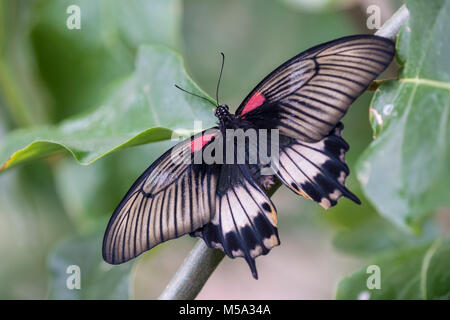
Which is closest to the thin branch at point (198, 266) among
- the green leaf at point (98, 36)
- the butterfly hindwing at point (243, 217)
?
the butterfly hindwing at point (243, 217)

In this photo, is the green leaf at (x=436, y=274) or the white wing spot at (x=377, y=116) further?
the green leaf at (x=436, y=274)

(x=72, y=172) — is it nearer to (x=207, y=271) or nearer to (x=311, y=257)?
(x=207, y=271)

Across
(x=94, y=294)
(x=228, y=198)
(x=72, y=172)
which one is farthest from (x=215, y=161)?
(x=72, y=172)

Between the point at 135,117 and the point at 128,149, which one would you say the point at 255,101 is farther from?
the point at 128,149

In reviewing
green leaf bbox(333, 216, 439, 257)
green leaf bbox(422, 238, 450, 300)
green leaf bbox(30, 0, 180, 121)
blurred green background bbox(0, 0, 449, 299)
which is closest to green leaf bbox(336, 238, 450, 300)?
green leaf bbox(422, 238, 450, 300)

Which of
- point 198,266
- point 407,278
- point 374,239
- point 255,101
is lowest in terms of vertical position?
point 374,239

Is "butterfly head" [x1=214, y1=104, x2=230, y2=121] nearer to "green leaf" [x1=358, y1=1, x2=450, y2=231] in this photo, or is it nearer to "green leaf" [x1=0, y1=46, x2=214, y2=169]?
"green leaf" [x1=0, y1=46, x2=214, y2=169]

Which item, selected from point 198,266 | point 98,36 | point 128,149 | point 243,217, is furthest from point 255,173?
point 98,36

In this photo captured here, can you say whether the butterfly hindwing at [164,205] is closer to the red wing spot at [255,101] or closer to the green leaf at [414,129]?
the red wing spot at [255,101]
